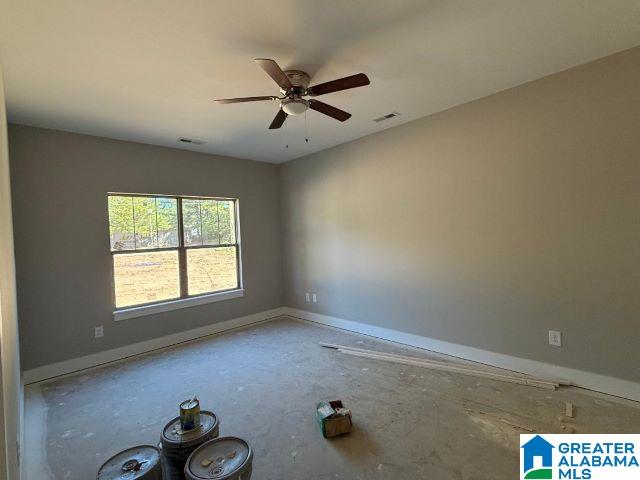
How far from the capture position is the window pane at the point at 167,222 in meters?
4.20

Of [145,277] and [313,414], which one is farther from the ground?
[145,277]

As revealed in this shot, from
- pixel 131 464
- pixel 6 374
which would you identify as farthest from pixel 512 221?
pixel 6 374

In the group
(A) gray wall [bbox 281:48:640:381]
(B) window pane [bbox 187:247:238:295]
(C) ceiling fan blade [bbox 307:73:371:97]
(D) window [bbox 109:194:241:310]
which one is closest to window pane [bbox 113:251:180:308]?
(D) window [bbox 109:194:241:310]

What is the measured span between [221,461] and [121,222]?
3412 mm

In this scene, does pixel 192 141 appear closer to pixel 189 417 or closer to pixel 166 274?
pixel 166 274

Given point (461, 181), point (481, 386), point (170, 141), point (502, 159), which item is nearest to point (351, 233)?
point (461, 181)

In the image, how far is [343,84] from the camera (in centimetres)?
212

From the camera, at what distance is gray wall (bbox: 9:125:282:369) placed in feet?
10.5

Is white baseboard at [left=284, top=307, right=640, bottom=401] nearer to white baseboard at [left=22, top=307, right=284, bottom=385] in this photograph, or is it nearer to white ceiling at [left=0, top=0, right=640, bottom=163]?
Answer: white baseboard at [left=22, top=307, right=284, bottom=385]

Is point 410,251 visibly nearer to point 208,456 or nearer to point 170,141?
point 208,456

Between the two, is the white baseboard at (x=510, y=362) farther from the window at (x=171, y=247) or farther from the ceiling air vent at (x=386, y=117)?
the ceiling air vent at (x=386, y=117)

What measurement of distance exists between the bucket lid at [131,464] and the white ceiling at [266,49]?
94.3 inches

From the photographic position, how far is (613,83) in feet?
7.93

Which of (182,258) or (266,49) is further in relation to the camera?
(182,258)
